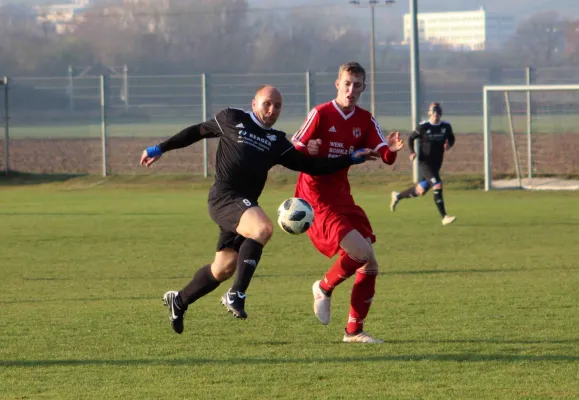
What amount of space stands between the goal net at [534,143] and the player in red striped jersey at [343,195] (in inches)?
Result: 658

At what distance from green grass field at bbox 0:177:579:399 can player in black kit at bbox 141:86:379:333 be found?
427mm

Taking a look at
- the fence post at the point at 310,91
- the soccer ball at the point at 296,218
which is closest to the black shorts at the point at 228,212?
the soccer ball at the point at 296,218

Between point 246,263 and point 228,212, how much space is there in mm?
415

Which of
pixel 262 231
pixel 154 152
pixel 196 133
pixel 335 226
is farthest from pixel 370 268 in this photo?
pixel 154 152

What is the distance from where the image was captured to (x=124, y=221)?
1834cm

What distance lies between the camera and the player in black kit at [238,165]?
24.6ft

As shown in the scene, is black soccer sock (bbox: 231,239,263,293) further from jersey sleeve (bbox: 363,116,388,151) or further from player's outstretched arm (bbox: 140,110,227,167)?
jersey sleeve (bbox: 363,116,388,151)

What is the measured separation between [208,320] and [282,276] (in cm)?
311

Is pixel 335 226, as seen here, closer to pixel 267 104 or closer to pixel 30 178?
pixel 267 104

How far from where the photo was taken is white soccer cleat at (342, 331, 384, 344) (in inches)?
294

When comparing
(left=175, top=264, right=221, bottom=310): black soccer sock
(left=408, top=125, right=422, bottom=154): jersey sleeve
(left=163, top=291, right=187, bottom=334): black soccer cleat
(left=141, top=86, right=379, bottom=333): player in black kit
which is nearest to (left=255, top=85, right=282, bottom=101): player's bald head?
(left=141, top=86, right=379, bottom=333): player in black kit

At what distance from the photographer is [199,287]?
25.3ft

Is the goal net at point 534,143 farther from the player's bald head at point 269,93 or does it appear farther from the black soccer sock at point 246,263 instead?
the black soccer sock at point 246,263

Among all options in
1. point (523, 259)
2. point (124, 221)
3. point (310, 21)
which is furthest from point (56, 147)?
point (310, 21)
